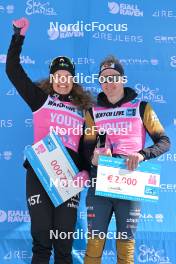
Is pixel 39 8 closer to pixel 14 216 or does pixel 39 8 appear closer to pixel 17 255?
pixel 14 216

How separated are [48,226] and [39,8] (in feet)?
5.68

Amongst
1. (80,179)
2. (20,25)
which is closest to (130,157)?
(80,179)

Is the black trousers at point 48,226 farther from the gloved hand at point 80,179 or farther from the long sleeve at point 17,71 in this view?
the long sleeve at point 17,71

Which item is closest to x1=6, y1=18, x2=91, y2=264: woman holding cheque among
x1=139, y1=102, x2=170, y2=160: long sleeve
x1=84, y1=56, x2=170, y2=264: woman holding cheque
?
x1=84, y1=56, x2=170, y2=264: woman holding cheque

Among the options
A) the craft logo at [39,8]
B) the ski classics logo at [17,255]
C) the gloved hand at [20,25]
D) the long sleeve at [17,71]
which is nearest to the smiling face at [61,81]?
the long sleeve at [17,71]

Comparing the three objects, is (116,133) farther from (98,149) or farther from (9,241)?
(9,241)

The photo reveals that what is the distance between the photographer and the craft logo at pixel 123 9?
10.6 ft

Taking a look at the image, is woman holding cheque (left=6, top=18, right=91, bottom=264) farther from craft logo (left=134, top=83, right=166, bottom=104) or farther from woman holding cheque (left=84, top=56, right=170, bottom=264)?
craft logo (left=134, top=83, right=166, bottom=104)

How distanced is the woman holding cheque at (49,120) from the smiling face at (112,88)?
0.58 ft

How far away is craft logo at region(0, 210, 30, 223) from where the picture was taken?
10.4 ft

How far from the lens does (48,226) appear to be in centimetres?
230

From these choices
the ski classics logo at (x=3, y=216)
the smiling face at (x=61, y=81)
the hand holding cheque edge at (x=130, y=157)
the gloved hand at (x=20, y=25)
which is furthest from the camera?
the ski classics logo at (x=3, y=216)

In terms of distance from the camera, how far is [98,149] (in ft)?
7.76

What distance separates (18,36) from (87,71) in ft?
2.91
